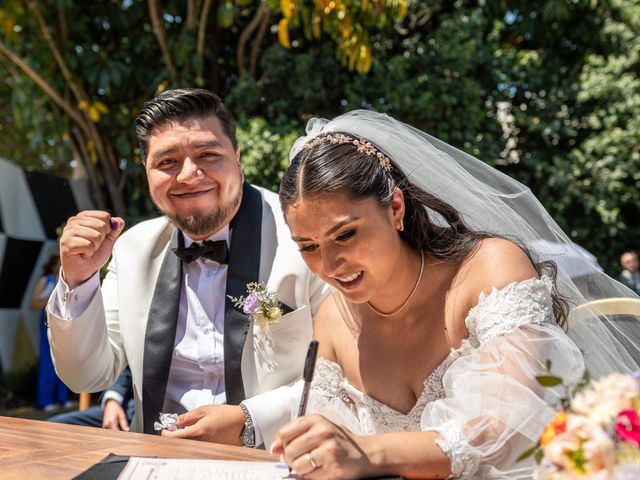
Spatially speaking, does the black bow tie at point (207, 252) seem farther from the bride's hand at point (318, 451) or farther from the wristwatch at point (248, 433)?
the bride's hand at point (318, 451)

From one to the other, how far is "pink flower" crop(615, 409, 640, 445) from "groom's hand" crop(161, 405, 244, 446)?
1378 mm

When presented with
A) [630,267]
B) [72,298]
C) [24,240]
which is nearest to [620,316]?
[72,298]

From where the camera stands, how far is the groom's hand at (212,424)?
203 centimetres

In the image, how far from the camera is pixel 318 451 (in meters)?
1.30

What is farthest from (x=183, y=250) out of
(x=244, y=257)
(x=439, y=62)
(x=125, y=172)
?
(x=439, y=62)

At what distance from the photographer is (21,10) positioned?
643 centimetres

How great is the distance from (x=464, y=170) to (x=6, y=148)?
508 inches

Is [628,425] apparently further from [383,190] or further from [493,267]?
[383,190]

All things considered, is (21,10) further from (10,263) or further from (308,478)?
(308,478)

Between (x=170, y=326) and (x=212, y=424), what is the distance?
23.5 inches

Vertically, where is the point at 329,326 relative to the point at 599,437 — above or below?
below

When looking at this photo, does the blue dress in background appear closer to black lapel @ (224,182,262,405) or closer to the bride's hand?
black lapel @ (224,182,262,405)

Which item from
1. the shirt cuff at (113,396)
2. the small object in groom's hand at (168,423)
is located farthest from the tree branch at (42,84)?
the small object in groom's hand at (168,423)

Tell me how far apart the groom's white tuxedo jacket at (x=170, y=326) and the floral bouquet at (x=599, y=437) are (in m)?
1.45
